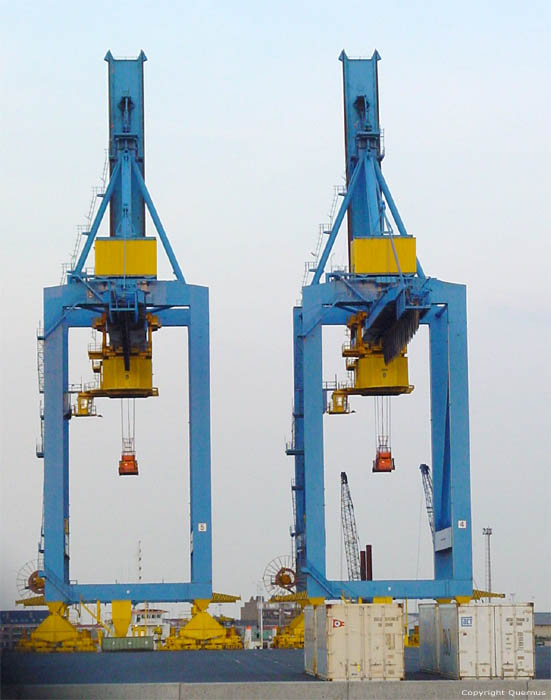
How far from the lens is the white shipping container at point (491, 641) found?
31984 millimetres

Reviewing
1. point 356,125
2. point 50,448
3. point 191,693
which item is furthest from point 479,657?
point 356,125

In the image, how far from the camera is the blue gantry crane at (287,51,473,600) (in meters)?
53.1

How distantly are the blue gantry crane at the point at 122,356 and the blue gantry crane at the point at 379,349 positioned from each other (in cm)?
388

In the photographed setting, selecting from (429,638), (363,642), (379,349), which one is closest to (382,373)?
(379,349)

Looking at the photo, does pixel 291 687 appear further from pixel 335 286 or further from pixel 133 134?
pixel 133 134

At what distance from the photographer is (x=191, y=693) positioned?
28984mm

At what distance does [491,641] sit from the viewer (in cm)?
3209

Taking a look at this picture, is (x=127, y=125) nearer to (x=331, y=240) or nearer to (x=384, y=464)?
(x=331, y=240)

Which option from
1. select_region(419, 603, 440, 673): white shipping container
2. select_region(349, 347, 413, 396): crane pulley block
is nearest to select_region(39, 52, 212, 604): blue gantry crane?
select_region(349, 347, 413, 396): crane pulley block

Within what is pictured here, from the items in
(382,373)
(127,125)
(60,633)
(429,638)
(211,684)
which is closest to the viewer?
(211,684)

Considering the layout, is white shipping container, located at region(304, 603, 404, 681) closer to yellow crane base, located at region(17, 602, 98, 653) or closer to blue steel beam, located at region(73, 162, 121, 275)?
yellow crane base, located at region(17, 602, 98, 653)

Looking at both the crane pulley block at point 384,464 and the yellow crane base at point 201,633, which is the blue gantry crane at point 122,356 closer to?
the yellow crane base at point 201,633

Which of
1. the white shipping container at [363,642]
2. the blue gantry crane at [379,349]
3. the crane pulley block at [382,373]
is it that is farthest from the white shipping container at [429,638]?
the crane pulley block at [382,373]

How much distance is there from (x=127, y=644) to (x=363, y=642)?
25.7 meters
